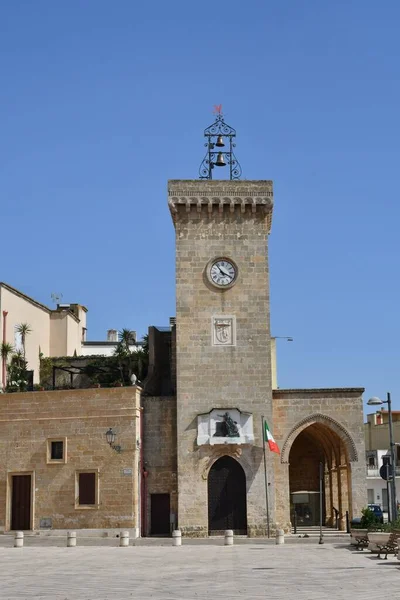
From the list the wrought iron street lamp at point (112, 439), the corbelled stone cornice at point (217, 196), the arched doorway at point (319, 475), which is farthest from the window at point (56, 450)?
the corbelled stone cornice at point (217, 196)

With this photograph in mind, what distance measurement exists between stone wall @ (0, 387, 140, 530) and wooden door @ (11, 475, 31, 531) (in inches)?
8.4

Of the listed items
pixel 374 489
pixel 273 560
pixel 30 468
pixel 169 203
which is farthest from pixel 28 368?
pixel 374 489

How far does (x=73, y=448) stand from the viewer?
3662 cm

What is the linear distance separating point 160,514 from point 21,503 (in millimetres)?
5729

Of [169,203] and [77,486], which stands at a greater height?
[169,203]

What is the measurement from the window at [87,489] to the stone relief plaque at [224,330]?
7.39 m

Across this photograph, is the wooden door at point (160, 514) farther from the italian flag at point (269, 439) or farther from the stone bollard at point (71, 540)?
the stone bollard at point (71, 540)

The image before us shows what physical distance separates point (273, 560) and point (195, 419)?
12952mm

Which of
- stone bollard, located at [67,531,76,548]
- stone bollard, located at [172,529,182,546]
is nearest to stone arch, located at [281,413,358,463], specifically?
stone bollard, located at [172,529,182,546]

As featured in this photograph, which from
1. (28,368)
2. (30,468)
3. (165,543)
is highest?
(28,368)

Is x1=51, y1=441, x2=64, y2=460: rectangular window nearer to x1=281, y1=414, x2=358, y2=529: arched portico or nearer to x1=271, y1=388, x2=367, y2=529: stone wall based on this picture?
x1=271, y1=388, x2=367, y2=529: stone wall

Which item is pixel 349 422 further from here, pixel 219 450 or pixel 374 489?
pixel 374 489

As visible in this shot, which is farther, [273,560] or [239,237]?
[239,237]

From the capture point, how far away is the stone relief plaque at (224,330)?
124 ft
